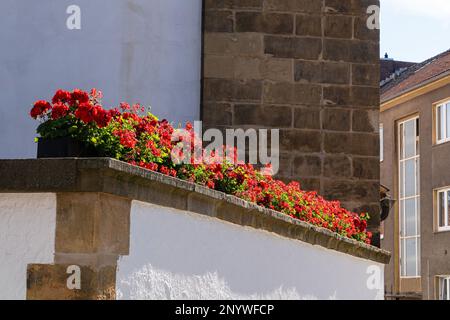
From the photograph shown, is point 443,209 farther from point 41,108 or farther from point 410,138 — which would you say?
point 41,108

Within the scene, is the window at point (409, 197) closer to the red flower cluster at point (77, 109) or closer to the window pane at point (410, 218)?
the window pane at point (410, 218)

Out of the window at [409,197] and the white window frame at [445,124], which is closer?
the white window frame at [445,124]

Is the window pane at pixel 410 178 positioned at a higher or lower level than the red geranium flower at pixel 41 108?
higher

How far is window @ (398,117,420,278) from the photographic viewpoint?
33188 millimetres

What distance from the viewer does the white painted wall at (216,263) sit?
246 inches

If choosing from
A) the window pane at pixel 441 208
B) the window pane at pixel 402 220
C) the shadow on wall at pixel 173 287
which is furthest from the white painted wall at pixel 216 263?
the window pane at pixel 402 220

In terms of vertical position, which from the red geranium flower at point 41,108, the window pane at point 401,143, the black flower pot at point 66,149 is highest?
the window pane at point 401,143

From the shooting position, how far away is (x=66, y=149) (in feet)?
22.4

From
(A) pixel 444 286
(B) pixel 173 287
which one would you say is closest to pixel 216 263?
(B) pixel 173 287

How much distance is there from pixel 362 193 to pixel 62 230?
7.53 metres

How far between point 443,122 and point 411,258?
4.73 meters

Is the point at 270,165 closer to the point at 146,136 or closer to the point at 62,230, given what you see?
the point at 146,136

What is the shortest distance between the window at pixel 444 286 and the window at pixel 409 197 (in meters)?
1.69
